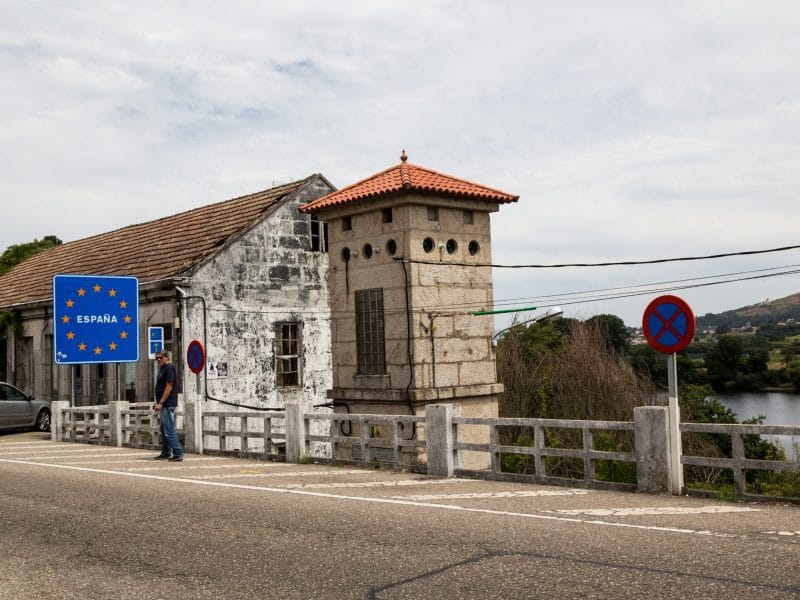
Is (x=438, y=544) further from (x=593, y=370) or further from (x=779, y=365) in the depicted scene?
(x=779, y=365)

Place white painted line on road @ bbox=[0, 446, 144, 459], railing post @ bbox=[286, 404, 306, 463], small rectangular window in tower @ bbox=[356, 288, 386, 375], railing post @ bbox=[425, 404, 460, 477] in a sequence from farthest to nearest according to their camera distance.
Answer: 1. small rectangular window in tower @ bbox=[356, 288, 386, 375]
2. white painted line on road @ bbox=[0, 446, 144, 459]
3. railing post @ bbox=[286, 404, 306, 463]
4. railing post @ bbox=[425, 404, 460, 477]

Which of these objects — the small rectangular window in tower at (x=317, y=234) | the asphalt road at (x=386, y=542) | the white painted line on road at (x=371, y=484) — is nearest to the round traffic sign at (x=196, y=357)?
the asphalt road at (x=386, y=542)

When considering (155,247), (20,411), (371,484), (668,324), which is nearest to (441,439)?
(371,484)

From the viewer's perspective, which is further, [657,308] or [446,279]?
[446,279]

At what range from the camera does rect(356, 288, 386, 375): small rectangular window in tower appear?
20.3 meters

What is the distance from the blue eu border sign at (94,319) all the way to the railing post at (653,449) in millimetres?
13874

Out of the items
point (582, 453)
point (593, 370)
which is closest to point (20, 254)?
point (593, 370)

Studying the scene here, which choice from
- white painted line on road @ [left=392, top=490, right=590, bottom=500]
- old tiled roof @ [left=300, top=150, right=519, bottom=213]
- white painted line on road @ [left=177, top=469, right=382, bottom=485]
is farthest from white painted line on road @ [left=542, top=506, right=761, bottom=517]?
old tiled roof @ [left=300, top=150, right=519, bottom=213]

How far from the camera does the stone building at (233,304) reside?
24.6 meters

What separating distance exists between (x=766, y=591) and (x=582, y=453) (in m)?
5.56

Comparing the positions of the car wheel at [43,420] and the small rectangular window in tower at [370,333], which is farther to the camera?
the car wheel at [43,420]

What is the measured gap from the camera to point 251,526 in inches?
344

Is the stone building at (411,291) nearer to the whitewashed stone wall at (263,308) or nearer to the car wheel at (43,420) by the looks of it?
the whitewashed stone wall at (263,308)

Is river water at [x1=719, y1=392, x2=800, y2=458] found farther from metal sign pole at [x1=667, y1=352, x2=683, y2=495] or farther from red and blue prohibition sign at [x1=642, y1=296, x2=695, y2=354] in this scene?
red and blue prohibition sign at [x1=642, y1=296, x2=695, y2=354]
